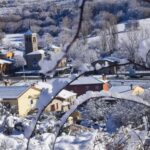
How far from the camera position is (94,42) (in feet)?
32.1

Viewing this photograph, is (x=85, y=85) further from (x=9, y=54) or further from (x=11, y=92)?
(x=9, y=54)

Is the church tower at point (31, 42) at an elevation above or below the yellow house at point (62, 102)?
above

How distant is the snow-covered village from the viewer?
0.42 metres

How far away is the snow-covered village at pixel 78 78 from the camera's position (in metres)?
0.42

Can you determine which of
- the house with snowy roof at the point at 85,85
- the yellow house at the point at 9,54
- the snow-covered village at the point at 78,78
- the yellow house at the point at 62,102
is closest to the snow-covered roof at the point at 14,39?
the snow-covered village at the point at 78,78

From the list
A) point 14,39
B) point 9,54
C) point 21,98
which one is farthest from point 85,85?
point 14,39

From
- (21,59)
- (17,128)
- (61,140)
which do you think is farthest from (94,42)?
(61,140)

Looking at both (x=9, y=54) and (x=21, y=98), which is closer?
(x=21, y=98)

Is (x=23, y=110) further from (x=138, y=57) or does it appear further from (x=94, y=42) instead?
(x=138, y=57)

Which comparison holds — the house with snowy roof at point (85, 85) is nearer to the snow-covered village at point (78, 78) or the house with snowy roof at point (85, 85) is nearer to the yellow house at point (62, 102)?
the snow-covered village at point (78, 78)

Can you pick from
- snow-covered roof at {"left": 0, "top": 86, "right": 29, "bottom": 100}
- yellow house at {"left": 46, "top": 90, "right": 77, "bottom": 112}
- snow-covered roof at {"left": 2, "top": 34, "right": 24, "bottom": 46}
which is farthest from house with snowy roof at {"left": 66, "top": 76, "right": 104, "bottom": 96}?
snow-covered roof at {"left": 2, "top": 34, "right": 24, "bottom": 46}

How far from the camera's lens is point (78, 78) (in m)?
0.42

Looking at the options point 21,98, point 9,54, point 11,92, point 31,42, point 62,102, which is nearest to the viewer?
point 62,102

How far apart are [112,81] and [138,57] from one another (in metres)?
7.20
